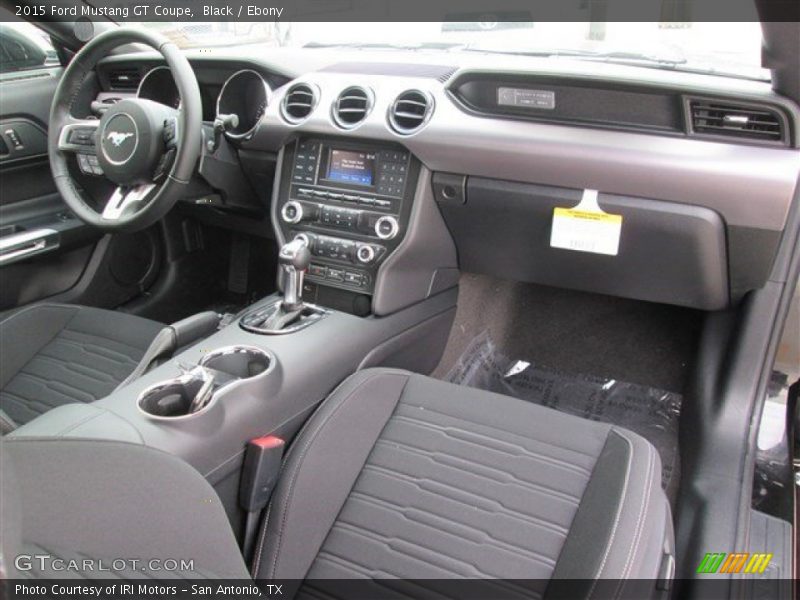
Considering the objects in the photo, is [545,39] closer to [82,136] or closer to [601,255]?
[601,255]

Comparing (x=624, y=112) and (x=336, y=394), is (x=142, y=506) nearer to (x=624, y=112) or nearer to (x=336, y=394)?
(x=336, y=394)

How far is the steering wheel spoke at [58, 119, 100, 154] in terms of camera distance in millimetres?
1718

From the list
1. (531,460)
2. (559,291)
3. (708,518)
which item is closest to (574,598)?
(531,460)

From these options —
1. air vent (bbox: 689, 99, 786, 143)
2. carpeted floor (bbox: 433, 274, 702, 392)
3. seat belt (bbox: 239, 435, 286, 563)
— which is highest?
air vent (bbox: 689, 99, 786, 143)

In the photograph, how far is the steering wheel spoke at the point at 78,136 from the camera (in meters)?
1.72

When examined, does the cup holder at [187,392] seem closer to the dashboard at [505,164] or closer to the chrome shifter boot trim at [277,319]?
the chrome shifter boot trim at [277,319]

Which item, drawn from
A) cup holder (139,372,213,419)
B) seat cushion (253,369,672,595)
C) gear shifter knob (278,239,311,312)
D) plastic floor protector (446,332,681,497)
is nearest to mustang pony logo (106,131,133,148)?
gear shifter knob (278,239,311,312)

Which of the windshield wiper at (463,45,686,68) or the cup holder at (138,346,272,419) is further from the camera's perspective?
the windshield wiper at (463,45,686,68)

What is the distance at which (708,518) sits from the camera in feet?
4.50

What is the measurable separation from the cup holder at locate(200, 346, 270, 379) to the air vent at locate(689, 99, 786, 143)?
982 mm

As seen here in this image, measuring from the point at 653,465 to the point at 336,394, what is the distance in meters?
0.61
